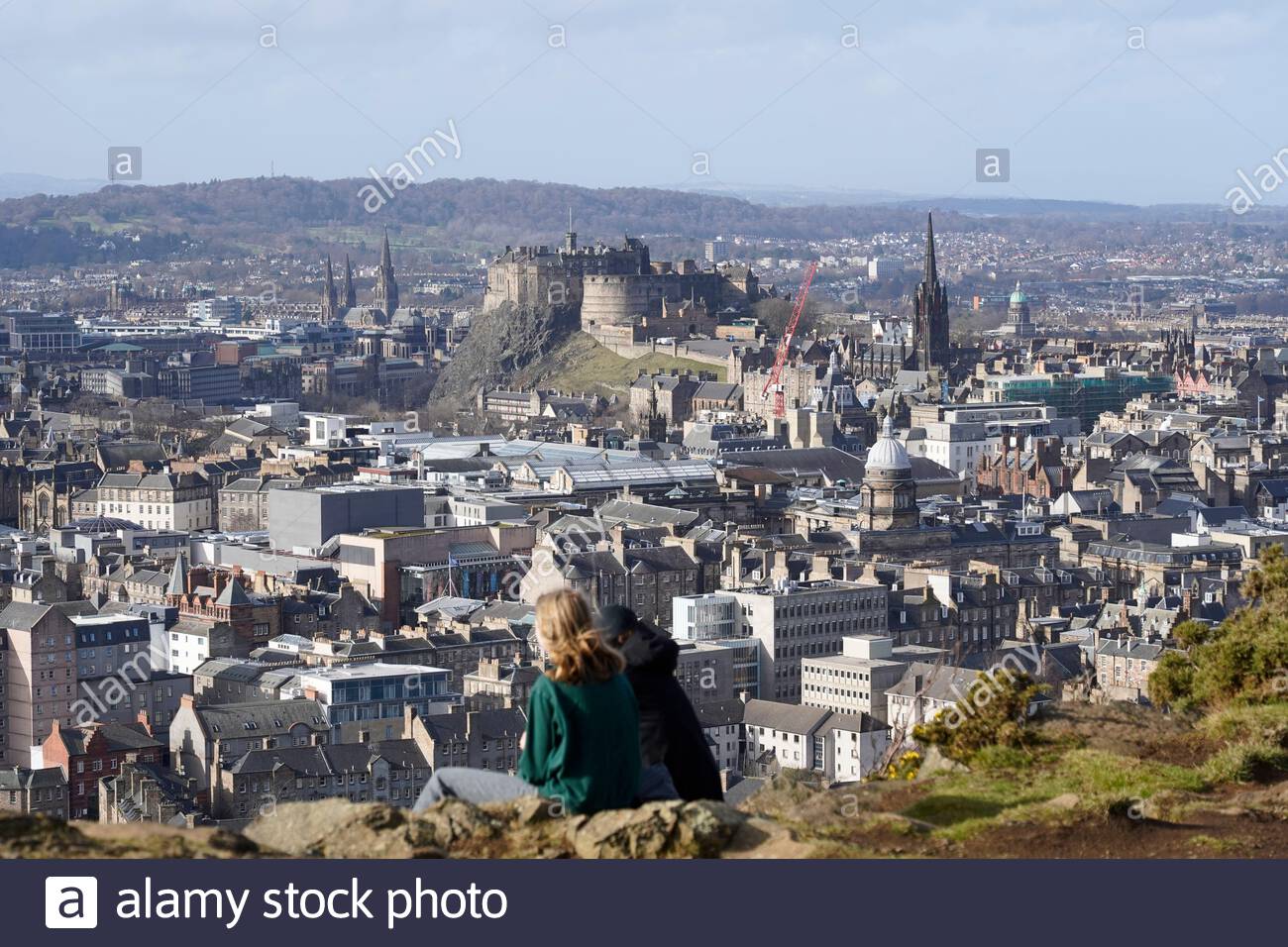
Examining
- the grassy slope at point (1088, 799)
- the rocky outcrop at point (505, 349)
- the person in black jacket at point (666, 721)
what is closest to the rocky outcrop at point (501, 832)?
the grassy slope at point (1088, 799)

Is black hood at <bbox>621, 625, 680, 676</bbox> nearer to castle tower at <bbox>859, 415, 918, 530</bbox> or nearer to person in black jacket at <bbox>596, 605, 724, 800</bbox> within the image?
person in black jacket at <bbox>596, 605, 724, 800</bbox>

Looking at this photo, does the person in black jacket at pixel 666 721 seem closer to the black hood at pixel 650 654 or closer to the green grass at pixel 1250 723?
the black hood at pixel 650 654

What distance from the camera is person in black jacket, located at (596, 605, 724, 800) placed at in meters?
14.4

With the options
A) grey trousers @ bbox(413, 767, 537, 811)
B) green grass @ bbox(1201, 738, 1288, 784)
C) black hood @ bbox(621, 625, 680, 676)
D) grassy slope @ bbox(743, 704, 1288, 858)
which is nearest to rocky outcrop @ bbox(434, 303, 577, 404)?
grassy slope @ bbox(743, 704, 1288, 858)

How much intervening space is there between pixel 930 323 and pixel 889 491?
176ft

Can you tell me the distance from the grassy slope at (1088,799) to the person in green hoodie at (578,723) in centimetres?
116

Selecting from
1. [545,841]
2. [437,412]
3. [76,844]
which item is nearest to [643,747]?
[545,841]

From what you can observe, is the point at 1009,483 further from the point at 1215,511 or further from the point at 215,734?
the point at 215,734

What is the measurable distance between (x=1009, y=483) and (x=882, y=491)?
18544 millimetres

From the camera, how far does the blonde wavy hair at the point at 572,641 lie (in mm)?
12523

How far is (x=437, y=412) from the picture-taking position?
132 m

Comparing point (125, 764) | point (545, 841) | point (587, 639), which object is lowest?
point (125, 764)

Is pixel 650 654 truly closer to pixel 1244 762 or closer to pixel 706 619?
pixel 1244 762

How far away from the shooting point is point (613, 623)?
1350cm
